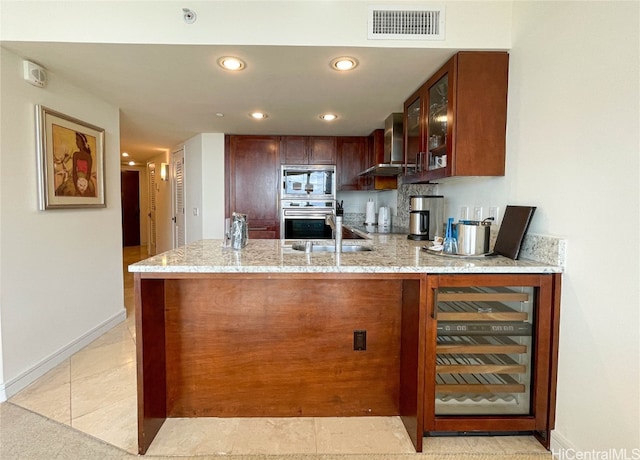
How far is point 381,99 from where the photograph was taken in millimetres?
2773

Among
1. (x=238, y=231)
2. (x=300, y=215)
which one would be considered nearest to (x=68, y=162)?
(x=238, y=231)

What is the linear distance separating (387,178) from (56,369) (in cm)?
358

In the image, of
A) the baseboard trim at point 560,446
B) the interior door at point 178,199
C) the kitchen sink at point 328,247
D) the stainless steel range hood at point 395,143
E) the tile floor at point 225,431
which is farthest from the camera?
the interior door at point 178,199

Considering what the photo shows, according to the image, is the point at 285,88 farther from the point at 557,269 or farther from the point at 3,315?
the point at 3,315

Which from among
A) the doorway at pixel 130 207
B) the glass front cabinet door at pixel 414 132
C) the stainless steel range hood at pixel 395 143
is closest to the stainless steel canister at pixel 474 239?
the glass front cabinet door at pixel 414 132

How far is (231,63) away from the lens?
2.08 m

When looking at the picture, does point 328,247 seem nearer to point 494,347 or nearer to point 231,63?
point 494,347

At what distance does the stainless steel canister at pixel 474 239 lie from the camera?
1.77 m

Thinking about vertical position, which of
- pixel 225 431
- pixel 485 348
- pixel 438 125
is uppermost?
pixel 438 125

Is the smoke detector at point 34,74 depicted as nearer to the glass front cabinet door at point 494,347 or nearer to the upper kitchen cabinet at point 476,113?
the upper kitchen cabinet at point 476,113

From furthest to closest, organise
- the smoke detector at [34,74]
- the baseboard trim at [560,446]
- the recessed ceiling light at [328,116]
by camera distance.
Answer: the recessed ceiling light at [328,116] → the smoke detector at [34,74] → the baseboard trim at [560,446]

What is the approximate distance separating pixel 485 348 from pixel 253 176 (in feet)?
11.5

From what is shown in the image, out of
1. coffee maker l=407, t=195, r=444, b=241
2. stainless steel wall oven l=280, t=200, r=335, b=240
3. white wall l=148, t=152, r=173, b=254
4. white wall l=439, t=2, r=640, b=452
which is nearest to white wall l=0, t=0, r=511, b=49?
white wall l=439, t=2, r=640, b=452

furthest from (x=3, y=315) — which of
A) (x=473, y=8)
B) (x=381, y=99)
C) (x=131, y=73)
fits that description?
(x=473, y=8)
